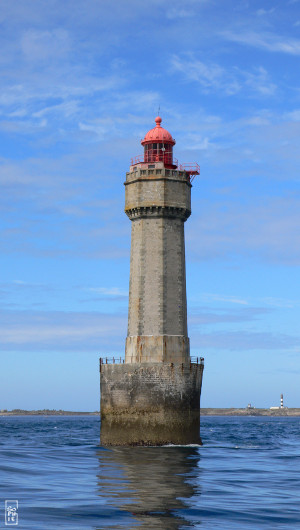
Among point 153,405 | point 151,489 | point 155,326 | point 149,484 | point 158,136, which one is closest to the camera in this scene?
point 151,489

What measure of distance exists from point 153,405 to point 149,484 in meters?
19.0

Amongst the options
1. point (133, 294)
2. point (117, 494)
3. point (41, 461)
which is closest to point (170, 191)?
point (133, 294)

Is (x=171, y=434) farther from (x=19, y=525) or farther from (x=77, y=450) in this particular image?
(x=19, y=525)

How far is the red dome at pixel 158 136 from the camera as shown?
54656 millimetres

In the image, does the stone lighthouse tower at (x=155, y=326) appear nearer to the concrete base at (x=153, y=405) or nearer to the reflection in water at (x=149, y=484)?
the concrete base at (x=153, y=405)

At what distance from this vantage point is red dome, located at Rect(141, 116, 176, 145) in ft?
179

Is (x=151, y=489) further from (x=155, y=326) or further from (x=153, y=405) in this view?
(x=155, y=326)

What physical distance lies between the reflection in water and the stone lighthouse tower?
3304 mm

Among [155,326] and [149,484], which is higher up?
[155,326]

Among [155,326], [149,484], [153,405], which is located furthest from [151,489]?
[155,326]

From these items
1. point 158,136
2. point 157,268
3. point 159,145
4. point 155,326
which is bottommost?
point 155,326

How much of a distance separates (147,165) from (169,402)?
58.7 feet

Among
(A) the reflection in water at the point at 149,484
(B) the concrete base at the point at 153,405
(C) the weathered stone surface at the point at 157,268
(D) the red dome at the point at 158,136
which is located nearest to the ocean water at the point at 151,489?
(A) the reflection in water at the point at 149,484

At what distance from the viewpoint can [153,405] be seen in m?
48.6
